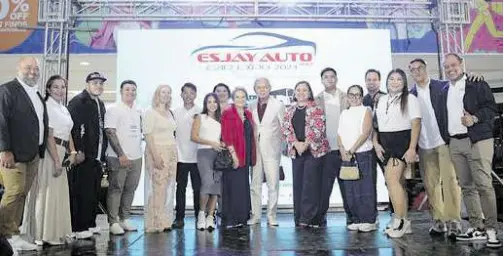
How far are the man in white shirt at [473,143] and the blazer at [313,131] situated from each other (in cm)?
106

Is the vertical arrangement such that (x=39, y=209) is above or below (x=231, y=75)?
below

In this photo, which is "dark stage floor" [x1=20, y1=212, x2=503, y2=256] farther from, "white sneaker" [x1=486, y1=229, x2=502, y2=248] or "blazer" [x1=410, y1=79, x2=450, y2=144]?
"blazer" [x1=410, y1=79, x2=450, y2=144]

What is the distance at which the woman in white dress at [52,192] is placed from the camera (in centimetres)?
306

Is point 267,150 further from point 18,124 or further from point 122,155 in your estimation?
point 18,124

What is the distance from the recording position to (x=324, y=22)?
5941mm

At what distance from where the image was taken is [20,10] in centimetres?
568

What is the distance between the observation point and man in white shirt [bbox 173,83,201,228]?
4.07 metres

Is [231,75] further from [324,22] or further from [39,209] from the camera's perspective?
[39,209]

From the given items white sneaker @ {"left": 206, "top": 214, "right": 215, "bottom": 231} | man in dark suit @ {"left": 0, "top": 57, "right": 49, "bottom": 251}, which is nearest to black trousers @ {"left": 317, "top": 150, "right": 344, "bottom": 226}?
white sneaker @ {"left": 206, "top": 214, "right": 215, "bottom": 231}

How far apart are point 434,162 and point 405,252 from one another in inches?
37.0

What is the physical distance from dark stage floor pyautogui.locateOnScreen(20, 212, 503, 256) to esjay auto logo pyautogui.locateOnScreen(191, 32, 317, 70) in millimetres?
2500

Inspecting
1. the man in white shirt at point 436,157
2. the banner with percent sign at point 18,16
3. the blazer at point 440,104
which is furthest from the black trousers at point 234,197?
the banner with percent sign at point 18,16

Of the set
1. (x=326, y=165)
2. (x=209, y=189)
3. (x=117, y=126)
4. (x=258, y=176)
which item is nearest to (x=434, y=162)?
(x=326, y=165)

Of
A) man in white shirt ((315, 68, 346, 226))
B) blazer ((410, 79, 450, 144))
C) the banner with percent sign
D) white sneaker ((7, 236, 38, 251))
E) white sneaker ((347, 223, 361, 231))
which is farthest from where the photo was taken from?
the banner with percent sign
